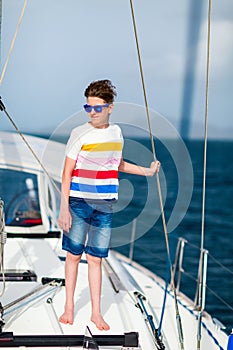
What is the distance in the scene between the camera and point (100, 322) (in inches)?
186

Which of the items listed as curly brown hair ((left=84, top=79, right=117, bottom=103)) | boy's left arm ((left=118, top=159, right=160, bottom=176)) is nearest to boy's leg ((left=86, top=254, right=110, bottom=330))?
boy's left arm ((left=118, top=159, right=160, bottom=176))

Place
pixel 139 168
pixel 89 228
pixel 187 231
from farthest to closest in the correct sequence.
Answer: pixel 187 231 → pixel 139 168 → pixel 89 228

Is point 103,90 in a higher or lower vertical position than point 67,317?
higher

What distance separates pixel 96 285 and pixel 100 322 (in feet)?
0.74

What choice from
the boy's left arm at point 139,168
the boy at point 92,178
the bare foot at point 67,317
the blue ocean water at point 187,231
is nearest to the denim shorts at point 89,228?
the boy at point 92,178

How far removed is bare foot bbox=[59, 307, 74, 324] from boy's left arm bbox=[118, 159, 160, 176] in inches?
36.0

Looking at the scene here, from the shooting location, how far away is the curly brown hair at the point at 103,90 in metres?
4.48

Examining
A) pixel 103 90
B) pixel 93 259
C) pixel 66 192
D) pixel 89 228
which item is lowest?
pixel 93 259

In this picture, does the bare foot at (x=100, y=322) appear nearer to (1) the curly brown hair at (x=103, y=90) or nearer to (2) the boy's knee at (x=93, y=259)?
(2) the boy's knee at (x=93, y=259)

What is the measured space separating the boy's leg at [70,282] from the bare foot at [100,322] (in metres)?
0.13

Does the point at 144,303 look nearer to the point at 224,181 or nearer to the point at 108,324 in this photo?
the point at 108,324

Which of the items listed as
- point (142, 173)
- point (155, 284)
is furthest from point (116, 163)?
point (155, 284)

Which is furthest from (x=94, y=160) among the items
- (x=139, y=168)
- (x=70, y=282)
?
(x=70, y=282)

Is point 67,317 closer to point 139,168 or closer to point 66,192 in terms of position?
point 66,192
